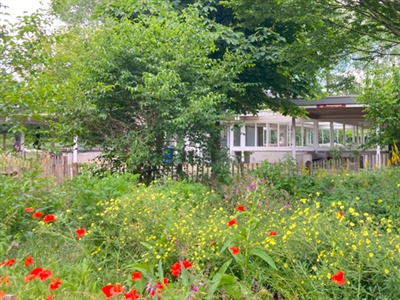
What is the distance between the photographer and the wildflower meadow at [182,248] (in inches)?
99.0

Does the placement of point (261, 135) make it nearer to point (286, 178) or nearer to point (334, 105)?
point (334, 105)

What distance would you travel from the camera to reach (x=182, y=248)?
10.4 feet

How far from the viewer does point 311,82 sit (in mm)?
10961

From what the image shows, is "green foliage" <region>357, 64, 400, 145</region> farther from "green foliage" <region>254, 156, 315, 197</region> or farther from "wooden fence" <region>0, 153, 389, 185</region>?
"green foliage" <region>254, 156, 315, 197</region>

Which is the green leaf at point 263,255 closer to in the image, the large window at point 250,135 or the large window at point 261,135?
the large window at point 250,135

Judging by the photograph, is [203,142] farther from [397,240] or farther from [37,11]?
[397,240]

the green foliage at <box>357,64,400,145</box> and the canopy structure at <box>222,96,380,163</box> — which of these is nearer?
the green foliage at <box>357,64,400,145</box>

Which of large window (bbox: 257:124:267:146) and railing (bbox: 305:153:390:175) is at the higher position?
large window (bbox: 257:124:267:146)

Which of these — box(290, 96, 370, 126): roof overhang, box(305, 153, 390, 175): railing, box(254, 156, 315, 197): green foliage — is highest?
box(290, 96, 370, 126): roof overhang

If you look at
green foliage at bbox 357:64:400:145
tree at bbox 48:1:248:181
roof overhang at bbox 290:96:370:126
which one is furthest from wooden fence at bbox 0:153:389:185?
roof overhang at bbox 290:96:370:126

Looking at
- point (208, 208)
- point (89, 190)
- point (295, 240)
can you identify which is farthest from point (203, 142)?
point (295, 240)

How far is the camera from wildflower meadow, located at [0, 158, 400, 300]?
2.51 meters

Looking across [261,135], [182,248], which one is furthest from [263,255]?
[261,135]

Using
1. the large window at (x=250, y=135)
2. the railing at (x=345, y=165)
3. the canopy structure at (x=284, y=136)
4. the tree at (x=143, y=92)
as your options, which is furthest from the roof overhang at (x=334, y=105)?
the tree at (x=143, y=92)
